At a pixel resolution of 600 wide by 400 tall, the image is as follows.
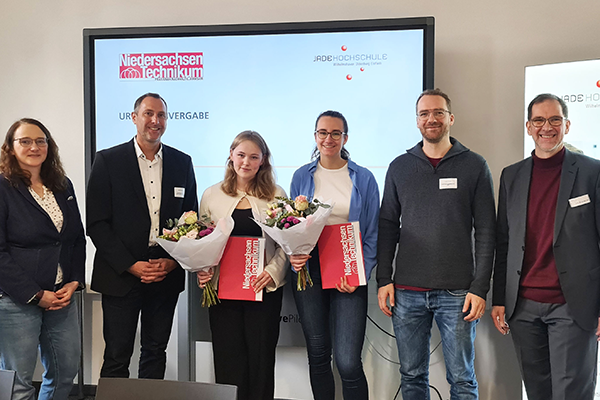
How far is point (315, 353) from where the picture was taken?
244 cm

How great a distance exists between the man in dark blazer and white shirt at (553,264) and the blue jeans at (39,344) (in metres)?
2.21

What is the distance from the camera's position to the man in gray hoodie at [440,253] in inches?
88.7

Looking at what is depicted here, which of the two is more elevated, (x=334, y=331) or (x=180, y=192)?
(x=180, y=192)

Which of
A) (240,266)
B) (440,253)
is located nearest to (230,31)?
(240,266)

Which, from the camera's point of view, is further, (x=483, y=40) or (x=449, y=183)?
(x=483, y=40)

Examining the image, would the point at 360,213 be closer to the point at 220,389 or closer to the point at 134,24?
the point at 220,389

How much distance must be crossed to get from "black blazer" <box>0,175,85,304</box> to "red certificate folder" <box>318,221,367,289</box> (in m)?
1.35

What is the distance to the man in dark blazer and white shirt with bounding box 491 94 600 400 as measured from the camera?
7.02 ft

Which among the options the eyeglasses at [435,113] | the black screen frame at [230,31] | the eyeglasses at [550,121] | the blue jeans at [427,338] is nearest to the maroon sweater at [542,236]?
the eyeglasses at [550,121]

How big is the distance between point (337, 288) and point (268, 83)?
5.32 ft

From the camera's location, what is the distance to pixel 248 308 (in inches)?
95.3

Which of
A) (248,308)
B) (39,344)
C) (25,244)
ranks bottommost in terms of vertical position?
(39,344)

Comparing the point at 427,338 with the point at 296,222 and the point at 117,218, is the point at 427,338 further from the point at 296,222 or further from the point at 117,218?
the point at 117,218

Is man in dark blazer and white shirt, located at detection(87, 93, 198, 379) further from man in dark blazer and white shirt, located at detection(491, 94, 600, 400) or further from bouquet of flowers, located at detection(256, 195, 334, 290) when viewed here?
man in dark blazer and white shirt, located at detection(491, 94, 600, 400)
